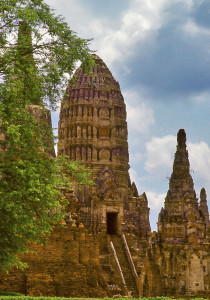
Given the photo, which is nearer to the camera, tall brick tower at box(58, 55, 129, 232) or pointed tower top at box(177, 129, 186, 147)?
tall brick tower at box(58, 55, 129, 232)

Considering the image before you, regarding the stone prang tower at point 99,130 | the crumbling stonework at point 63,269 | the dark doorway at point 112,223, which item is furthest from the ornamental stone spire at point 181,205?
the crumbling stonework at point 63,269

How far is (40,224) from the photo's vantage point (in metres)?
21.2

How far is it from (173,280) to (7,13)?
33.1 metres

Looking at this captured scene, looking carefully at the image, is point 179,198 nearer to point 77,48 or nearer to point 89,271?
point 89,271

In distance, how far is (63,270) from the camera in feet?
87.5

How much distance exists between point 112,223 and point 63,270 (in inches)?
921

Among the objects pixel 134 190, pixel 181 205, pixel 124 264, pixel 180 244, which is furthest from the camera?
pixel 134 190

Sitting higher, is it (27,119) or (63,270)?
(27,119)

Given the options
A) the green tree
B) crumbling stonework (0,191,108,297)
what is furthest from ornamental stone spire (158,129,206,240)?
the green tree

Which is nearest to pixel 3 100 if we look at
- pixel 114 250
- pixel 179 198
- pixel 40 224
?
pixel 40 224

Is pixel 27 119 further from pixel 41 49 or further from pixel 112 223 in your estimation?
pixel 112 223

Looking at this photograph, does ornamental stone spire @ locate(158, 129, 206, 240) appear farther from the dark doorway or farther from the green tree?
the green tree

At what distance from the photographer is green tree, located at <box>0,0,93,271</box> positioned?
19.9 metres

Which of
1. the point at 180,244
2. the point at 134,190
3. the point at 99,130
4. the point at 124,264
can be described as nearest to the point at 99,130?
the point at 99,130
